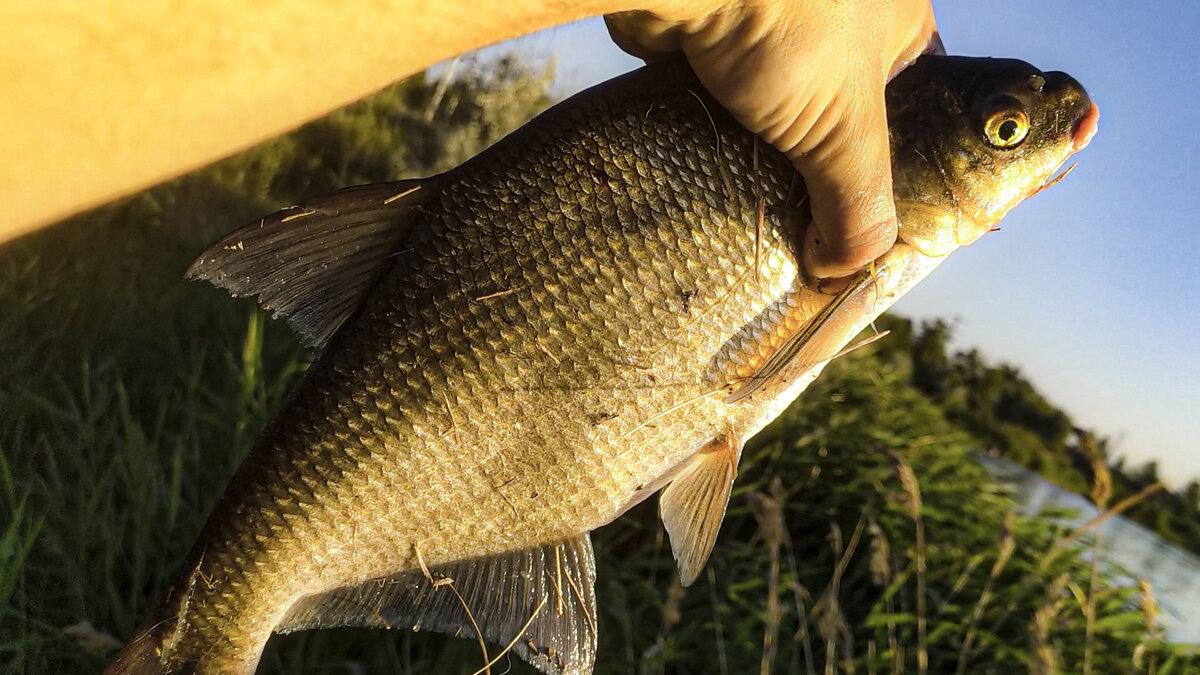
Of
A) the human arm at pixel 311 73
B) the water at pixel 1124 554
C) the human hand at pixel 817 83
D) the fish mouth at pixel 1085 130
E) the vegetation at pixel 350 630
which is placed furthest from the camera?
the water at pixel 1124 554

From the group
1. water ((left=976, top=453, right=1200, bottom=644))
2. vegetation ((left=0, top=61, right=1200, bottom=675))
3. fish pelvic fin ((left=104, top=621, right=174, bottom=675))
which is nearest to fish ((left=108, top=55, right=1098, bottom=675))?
fish pelvic fin ((left=104, top=621, right=174, bottom=675))

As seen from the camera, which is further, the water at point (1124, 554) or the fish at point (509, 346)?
the water at point (1124, 554)

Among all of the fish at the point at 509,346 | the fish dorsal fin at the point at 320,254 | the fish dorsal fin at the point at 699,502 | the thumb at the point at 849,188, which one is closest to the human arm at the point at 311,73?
the thumb at the point at 849,188

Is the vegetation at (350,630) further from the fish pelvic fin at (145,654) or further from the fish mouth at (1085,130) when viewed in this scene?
the fish mouth at (1085,130)

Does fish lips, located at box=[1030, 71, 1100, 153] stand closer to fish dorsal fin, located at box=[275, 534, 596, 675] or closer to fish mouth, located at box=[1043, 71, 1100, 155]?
fish mouth, located at box=[1043, 71, 1100, 155]

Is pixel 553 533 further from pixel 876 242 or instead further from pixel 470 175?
pixel 876 242
